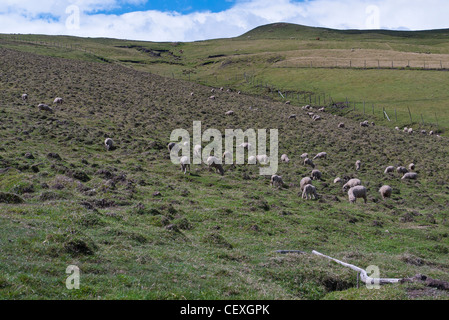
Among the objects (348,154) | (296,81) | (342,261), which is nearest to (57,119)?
(348,154)

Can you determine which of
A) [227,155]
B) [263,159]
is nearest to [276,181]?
[263,159]

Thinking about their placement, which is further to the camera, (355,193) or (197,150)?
(197,150)

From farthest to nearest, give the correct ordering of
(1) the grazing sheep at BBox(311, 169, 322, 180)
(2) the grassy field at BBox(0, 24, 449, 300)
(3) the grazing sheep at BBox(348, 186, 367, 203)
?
(1) the grazing sheep at BBox(311, 169, 322, 180), (3) the grazing sheep at BBox(348, 186, 367, 203), (2) the grassy field at BBox(0, 24, 449, 300)

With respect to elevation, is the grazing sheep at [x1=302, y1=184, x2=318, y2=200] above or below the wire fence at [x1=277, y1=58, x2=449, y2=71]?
below

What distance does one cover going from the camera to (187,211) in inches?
868

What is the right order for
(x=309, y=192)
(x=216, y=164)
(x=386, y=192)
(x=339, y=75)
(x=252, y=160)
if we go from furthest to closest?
(x=339, y=75) → (x=252, y=160) → (x=216, y=164) → (x=386, y=192) → (x=309, y=192)

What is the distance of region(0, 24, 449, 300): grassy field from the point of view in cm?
1178

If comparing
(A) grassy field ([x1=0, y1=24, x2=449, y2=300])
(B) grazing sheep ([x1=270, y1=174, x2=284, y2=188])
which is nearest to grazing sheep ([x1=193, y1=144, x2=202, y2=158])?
(A) grassy field ([x1=0, y1=24, x2=449, y2=300])

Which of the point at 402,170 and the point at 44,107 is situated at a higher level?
the point at 44,107

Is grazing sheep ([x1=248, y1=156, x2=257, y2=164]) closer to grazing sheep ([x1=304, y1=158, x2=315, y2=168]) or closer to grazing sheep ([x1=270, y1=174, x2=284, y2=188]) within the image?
grazing sheep ([x1=304, y1=158, x2=315, y2=168])

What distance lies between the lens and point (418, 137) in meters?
56.7

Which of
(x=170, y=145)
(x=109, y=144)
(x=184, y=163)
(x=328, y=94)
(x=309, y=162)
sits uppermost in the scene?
(x=328, y=94)

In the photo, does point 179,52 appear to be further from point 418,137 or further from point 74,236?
point 74,236

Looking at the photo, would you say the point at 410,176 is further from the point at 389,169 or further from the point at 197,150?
the point at 197,150
